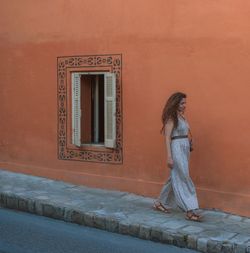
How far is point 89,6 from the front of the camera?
948cm

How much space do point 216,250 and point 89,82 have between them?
407cm

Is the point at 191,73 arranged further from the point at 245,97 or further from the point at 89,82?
the point at 89,82

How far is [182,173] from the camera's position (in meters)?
7.70

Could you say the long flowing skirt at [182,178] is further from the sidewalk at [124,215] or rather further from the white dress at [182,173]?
the sidewalk at [124,215]

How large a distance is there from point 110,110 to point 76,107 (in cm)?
70

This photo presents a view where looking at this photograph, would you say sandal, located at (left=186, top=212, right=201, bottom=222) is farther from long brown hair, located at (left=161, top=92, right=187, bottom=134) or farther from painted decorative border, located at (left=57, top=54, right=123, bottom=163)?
painted decorative border, located at (left=57, top=54, right=123, bottom=163)

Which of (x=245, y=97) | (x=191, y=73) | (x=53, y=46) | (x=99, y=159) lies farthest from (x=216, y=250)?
(x=53, y=46)

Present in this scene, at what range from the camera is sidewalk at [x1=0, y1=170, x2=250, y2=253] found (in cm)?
692

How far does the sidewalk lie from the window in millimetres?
817

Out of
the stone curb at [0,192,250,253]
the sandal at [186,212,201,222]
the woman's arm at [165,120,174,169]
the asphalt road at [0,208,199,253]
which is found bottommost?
the asphalt road at [0,208,199,253]

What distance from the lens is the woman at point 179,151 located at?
Answer: 7.69m

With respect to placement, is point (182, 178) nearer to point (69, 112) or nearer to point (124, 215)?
point (124, 215)

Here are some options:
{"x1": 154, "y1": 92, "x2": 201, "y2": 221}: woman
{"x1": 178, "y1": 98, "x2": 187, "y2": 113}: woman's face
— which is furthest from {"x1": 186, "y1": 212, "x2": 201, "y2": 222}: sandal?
{"x1": 178, "y1": 98, "x2": 187, "y2": 113}: woman's face

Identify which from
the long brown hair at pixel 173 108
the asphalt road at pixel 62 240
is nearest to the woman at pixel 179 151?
the long brown hair at pixel 173 108
